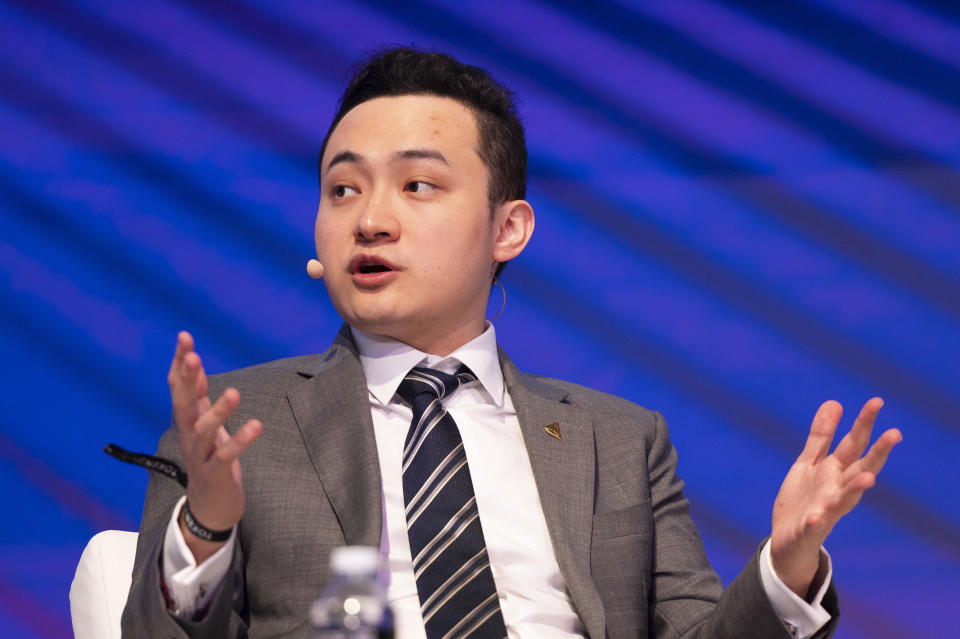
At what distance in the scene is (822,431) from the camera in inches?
65.2

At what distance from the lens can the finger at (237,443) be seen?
139 centimetres

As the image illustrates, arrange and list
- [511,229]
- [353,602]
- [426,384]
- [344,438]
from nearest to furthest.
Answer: [353,602]
[344,438]
[426,384]
[511,229]

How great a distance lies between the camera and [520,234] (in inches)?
89.4

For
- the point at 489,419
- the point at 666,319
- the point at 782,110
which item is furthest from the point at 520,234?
the point at 782,110

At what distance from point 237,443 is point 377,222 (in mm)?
633

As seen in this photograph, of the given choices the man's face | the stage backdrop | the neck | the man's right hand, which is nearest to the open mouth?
the man's face

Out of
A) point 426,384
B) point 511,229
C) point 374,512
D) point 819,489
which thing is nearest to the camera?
point 819,489

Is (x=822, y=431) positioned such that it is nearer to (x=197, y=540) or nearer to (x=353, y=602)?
(x=353, y=602)

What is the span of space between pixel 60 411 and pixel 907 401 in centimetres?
232

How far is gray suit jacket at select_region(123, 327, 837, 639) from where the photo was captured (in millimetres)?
1712

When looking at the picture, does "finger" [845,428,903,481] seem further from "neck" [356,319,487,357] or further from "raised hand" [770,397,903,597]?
"neck" [356,319,487,357]

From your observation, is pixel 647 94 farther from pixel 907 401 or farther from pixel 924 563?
pixel 924 563

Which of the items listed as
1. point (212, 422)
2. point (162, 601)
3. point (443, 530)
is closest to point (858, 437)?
point (443, 530)

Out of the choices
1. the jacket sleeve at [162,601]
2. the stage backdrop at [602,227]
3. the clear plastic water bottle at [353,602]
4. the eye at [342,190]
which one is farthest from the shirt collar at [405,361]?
the stage backdrop at [602,227]
